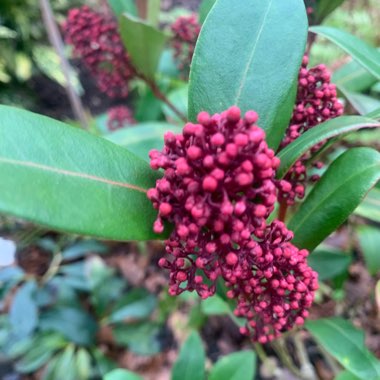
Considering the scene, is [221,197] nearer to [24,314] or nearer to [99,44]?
[99,44]

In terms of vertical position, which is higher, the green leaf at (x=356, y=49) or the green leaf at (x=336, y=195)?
the green leaf at (x=356, y=49)

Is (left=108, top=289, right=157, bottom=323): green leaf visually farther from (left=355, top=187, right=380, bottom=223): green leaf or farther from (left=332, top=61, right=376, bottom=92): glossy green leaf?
(left=332, top=61, right=376, bottom=92): glossy green leaf

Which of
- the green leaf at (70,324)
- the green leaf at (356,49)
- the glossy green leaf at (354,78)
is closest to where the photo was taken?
the green leaf at (356,49)

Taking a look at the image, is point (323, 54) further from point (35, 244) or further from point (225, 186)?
point (225, 186)

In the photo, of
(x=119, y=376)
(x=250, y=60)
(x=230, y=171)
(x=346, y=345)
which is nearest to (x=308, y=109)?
(x=250, y=60)

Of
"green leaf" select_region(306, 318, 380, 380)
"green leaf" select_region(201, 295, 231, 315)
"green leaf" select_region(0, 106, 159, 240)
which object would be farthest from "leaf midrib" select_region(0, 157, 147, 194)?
"green leaf" select_region(201, 295, 231, 315)

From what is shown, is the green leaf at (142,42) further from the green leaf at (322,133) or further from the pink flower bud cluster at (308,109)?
the green leaf at (322,133)

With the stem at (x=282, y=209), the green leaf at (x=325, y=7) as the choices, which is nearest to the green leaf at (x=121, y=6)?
the green leaf at (x=325, y=7)
